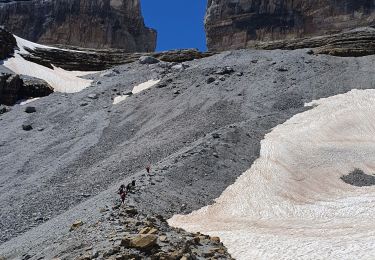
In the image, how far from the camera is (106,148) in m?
30.8

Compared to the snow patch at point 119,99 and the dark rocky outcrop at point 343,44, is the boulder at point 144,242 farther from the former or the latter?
the dark rocky outcrop at point 343,44

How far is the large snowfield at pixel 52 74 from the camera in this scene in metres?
51.5

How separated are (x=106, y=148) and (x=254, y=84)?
13717 mm

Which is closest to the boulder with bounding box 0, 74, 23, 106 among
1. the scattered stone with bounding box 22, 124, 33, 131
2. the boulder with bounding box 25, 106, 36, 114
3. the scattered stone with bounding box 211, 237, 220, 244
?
the boulder with bounding box 25, 106, 36, 114

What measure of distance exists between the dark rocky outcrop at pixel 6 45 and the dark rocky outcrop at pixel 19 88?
28.6 feet

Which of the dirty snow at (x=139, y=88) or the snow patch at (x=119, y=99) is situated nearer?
the snow patch at (x=119, y=99)

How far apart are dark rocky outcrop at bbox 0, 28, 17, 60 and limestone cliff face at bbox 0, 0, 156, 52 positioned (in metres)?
36.1

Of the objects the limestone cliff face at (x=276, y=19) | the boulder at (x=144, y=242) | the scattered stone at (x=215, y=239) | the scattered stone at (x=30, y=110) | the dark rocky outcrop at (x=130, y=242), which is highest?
the limestone cliff face at (x=276, y=19)

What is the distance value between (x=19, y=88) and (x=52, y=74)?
9.01m

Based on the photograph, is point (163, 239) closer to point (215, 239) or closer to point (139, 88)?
point (215, 239)

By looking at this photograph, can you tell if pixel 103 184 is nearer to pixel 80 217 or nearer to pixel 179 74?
pixel 80 217

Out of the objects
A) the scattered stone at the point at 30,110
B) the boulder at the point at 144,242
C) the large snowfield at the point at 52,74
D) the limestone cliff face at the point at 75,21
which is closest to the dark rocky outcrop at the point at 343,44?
the large snowfield at the point at 52,74

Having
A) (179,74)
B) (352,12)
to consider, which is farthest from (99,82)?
(352,12)

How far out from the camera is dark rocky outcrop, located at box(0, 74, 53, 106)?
4603 centimetres
